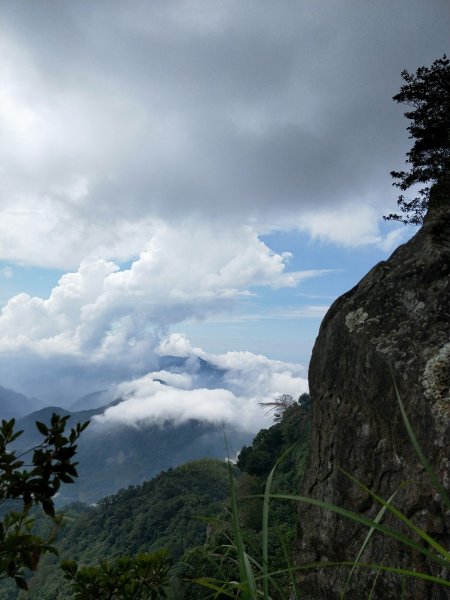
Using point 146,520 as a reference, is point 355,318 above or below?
above

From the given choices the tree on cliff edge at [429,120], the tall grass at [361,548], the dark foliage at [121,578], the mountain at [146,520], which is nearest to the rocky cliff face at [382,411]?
the dark foliage at [121,578]

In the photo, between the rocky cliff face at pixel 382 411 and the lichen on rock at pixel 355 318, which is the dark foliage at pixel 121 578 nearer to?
the rocky cliff face at pixel 382 411

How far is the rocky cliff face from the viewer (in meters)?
3.91

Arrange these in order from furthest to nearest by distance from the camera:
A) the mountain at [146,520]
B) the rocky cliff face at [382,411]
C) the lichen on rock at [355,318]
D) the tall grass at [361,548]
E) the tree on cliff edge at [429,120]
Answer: the mountain at [146,520]
the tree on cliff edge at [429,120]
the lichen on rock at [355,318]
the rocky cliff face at [382,411]
the tall grass at [361,548]

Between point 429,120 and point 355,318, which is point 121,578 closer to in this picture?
point 355,318

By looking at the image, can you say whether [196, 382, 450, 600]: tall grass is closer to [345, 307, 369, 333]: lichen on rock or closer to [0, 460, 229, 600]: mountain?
[345, 307, 369, 333]: lichen on rock

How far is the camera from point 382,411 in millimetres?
4777

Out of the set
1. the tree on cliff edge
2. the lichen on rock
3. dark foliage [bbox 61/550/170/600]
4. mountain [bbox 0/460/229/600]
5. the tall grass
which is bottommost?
mountain [bbox 0/460/229/600]

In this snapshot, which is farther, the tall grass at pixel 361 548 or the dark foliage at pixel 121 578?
the dark foliage at pixel 121 578

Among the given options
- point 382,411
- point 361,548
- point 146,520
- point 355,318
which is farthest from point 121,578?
point 146,520

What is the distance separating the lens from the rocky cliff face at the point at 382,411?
3.91 metres

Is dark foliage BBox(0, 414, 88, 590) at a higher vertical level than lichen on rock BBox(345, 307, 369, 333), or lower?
lower

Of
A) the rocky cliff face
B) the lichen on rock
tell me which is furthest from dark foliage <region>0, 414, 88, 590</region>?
the lichen on rock

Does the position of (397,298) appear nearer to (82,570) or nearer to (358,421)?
(358,421)
